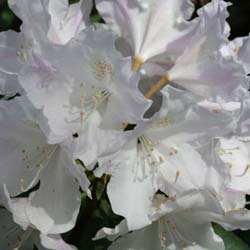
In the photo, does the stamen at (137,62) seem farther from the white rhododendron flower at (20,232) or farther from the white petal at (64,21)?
the white rhododendron flower at (20,232)

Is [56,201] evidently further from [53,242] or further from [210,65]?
[210,65]

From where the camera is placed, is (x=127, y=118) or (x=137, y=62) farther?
(x=137, y=62)

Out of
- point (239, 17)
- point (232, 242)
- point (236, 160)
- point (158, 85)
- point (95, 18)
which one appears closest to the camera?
point (158, 85)

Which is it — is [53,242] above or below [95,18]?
below

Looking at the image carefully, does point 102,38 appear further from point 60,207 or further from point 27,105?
point 60,207

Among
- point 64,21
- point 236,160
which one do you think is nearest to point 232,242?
point 236,160

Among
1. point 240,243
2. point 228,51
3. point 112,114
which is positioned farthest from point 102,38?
point 240,243

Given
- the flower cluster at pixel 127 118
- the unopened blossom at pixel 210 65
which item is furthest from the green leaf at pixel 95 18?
the unopened blossom at pixel 210 65

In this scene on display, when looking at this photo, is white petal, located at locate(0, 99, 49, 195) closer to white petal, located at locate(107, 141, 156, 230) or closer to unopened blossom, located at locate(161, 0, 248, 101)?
white petal, located at locate(107, 141, 156, 230)
